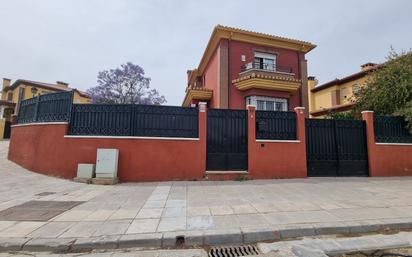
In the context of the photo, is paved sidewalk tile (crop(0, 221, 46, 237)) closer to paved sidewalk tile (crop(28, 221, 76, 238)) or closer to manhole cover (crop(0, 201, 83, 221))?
paved sidewalk tile (crop(28, 221, 76, 238))

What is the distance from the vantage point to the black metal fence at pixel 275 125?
10.3 metres

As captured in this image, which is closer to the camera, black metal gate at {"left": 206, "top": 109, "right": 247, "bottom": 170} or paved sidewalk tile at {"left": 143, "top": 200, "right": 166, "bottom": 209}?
paved sidewalk tile at {"left": 143, "top": 200, "right": 166, "bottom": 209}

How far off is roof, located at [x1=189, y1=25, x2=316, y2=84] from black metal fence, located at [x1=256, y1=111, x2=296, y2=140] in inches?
292

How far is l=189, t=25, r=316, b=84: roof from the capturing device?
1519 cm

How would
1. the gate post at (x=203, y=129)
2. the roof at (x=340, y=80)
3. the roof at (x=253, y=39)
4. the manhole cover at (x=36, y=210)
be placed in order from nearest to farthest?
1. the manhole cover at (x=36, y=210)
2. the gate post at (x=203, y=129)
3. the roof at (x=253, y=39)
4. the roof at (x=340, y=80)

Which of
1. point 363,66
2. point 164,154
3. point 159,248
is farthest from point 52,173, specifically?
point 363,66

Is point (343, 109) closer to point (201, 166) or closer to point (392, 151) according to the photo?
point (392, 151)

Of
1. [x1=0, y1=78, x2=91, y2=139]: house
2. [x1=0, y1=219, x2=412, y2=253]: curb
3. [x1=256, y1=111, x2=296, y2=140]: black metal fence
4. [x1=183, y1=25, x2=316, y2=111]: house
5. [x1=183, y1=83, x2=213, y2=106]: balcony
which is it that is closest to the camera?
[x1=0, y1=219, x2=412, y2=253]: curb

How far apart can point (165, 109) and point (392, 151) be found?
11.1 metres

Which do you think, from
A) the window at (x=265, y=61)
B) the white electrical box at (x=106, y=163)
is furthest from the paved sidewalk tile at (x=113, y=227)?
the window at (x=265, y=61)

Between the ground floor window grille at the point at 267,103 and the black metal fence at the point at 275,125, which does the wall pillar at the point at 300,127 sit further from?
the ground floor window grille at the point at 267,103

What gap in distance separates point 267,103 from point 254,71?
2.29 m

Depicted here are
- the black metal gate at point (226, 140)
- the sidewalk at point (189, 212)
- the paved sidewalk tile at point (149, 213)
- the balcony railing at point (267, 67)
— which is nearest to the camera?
the sidewalk at point (189, 212)

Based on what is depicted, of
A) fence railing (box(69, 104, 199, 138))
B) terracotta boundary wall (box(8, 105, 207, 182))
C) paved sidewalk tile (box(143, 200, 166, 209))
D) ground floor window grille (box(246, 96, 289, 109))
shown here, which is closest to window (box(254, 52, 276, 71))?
ground floor window grille (box(246, 96, 289, 109))
